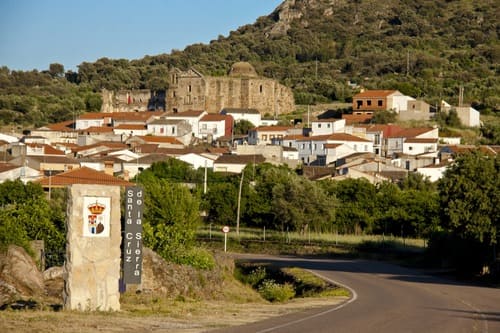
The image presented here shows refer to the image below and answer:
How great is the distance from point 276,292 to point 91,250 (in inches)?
402

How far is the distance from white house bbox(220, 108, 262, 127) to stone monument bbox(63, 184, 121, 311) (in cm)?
8814

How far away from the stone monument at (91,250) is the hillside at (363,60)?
298ft

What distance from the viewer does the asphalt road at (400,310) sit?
1881cm

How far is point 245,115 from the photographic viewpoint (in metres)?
110

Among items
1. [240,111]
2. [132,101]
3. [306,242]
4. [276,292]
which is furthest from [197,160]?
[276,292]

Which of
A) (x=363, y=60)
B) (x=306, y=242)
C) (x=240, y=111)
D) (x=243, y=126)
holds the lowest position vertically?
(x=306, y=242)

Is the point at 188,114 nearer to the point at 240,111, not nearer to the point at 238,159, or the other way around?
the point at 240,111

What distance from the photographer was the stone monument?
66.6 ft

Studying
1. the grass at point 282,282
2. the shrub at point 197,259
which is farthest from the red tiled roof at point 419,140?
the shrub at point 197,259

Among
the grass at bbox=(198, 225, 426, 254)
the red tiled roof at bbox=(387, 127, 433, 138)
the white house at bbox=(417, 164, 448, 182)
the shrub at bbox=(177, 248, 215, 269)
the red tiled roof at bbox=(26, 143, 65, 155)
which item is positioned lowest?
the shrub at bbox=(177, 248, 215, 269)

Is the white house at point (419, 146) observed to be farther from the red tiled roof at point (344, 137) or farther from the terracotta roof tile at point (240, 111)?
the terracotta roof tile at point (240, 111)

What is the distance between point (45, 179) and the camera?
6875 cm

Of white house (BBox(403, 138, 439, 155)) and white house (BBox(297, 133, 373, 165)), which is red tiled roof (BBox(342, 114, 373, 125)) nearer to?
white house (BBox(297, 133, 373, 165))

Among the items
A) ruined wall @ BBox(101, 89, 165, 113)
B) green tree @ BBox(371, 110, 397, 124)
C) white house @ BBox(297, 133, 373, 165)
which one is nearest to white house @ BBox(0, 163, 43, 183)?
white house @ BBox(297, 133, 373, 165)
